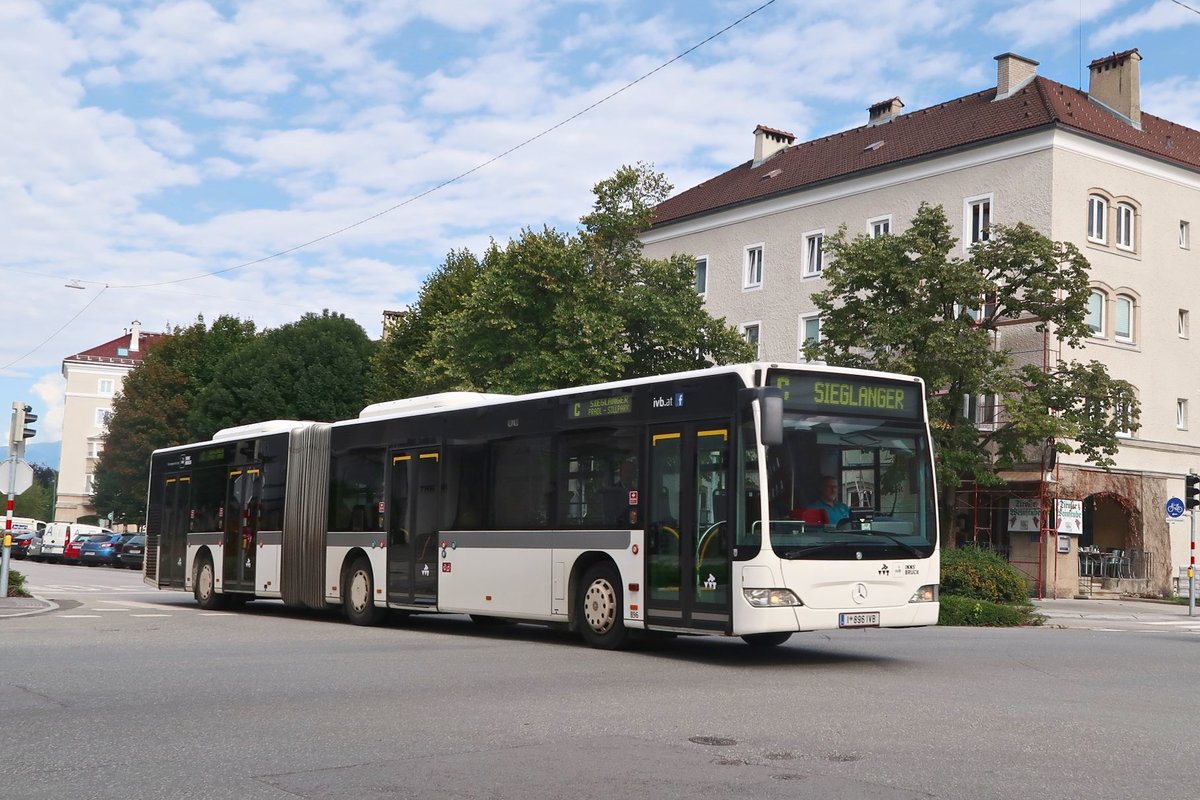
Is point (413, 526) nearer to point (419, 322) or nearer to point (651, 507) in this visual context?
point (651, 507)

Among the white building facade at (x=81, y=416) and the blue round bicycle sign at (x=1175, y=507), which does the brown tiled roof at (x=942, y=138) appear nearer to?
the blue round bicycle sign at (x=1175, y=507)

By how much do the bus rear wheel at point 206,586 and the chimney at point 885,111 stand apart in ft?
117

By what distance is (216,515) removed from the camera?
79.8ft

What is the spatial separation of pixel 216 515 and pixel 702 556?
42.7 ft

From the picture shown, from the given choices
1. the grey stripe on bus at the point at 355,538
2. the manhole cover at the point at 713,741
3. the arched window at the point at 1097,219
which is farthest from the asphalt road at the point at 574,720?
the arched window at the point at 1097,219

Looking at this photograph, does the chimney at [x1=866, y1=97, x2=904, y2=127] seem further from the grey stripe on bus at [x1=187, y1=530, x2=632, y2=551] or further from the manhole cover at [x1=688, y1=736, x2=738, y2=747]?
the manhole cover at [x1=688, y1=736, x2=738, y2=747]

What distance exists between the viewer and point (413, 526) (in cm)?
1892

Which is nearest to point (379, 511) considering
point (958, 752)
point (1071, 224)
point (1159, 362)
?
point (958, 752)

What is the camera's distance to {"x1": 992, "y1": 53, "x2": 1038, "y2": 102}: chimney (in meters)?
46.3

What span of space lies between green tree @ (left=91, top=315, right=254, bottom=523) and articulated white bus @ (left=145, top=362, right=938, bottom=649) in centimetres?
5248

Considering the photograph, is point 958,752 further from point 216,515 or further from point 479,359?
point 479,359

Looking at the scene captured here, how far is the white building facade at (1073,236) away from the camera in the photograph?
41.2 m

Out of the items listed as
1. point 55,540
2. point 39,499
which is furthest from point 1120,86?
point 39,499

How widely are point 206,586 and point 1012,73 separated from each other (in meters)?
33.6
